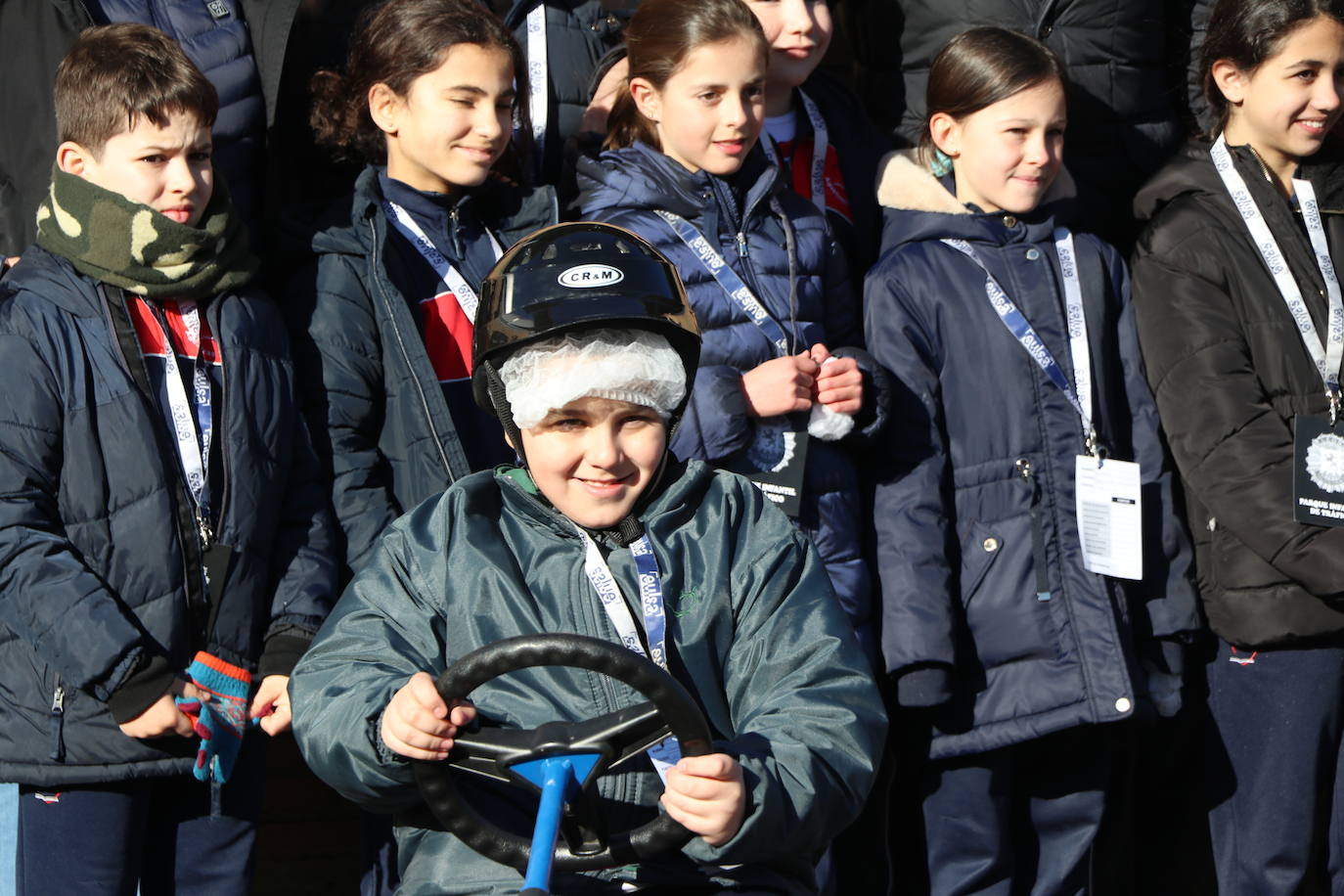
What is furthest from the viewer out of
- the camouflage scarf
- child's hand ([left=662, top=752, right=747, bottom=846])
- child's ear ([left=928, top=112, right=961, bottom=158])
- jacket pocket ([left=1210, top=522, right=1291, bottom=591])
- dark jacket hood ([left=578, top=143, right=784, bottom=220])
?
child's ear ([left=928, top=112, right=961, bottom=158])

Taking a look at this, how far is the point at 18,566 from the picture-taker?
398cm

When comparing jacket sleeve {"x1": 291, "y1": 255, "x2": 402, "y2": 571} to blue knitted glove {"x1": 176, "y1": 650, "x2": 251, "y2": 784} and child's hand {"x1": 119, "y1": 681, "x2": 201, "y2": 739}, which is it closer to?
blue knitted glove {"x1": 176, "y1": 650, "x2": 251, "y2": 784}

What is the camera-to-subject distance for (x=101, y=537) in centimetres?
413

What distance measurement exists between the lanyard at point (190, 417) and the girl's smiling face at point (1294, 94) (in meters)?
3.34

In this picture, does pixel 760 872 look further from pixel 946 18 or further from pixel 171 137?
pixel 946 18

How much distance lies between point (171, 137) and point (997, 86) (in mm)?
2379

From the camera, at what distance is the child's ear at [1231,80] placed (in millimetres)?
5492

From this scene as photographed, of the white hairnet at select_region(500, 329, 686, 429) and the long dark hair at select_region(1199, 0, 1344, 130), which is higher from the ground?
the long dark hair at select_region(1199, 0, 1344, 130)

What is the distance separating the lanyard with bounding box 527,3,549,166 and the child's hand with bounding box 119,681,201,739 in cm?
213

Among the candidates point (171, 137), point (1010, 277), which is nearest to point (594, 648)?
point (171, 137)

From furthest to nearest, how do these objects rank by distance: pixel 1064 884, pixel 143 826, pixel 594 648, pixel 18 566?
pixel 1064 884
pixel 143 826
pixel 18 566
pixel 594 648

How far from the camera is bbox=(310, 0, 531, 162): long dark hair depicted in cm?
487

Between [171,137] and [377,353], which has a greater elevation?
[171,137]

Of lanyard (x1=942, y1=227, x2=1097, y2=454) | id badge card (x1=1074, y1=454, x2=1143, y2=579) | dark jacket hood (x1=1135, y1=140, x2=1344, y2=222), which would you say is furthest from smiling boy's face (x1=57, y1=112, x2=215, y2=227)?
dark jacket hood (x1=1135, y1=140, x2=1344, y2=222)
